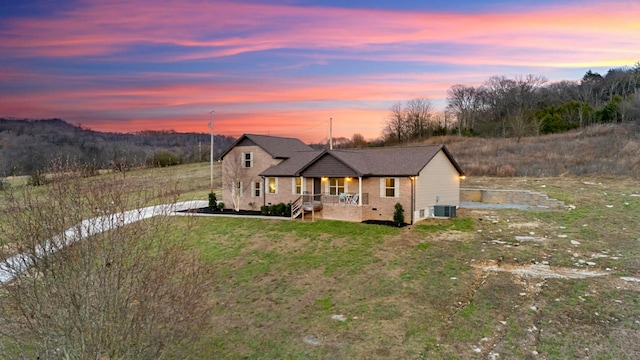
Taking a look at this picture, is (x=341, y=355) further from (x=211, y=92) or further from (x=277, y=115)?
(x=277, y=115)

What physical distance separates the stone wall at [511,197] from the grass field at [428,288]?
1690 millimetres

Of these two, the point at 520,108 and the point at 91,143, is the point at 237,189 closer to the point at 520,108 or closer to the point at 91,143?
the point at 91,143

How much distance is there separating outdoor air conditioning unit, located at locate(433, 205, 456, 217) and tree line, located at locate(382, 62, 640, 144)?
39.8 meters

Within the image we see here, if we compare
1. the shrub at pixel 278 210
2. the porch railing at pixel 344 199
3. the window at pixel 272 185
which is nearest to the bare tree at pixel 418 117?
the window at pixel 272 185

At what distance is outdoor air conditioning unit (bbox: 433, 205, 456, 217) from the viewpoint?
76.9 ft

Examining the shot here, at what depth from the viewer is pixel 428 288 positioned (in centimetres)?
1357

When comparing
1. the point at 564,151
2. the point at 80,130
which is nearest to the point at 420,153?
the point at 564,151

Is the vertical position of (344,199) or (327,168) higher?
(327,168)

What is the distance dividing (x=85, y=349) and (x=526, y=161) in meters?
42.3

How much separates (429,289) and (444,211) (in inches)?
432

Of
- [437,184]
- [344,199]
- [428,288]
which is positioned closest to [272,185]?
[344,199]

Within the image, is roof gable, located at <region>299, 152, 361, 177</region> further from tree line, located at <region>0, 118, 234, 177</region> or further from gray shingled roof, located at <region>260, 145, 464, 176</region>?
tree line, located at <region>0, 118, 234, 177</region>

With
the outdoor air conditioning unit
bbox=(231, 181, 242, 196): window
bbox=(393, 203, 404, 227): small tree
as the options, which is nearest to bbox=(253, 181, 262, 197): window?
bbox=(231, 181, 242, 196): window

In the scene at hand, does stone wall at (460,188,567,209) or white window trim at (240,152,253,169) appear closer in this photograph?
stone wall at (460,188,567,209)
